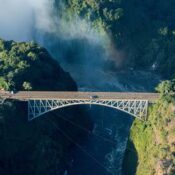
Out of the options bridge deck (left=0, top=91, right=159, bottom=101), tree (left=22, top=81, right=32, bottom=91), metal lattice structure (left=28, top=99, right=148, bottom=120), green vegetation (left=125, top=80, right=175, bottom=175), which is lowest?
green vegetation (left=125, top=80, right=175, bottom=175)

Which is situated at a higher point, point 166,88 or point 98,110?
point 166,88

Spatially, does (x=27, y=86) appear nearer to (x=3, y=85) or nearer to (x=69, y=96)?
(x=3, y=85)

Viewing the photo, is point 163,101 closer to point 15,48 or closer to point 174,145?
point 174,145

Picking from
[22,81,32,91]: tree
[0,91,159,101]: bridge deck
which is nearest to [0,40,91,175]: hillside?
[22,81,32,91]: tree

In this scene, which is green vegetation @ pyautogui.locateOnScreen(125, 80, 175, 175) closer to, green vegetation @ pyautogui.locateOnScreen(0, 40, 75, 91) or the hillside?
the hillside

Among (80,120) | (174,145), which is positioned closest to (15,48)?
(80,120)

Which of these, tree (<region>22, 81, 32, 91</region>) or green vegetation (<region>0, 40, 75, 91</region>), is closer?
tree (<region>22, 81, 32, 91</region>)

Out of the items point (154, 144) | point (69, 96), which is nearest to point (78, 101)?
point (69, 96)

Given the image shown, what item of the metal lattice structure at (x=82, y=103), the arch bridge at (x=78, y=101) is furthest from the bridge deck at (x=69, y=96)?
the metal lattice structure at (x=82, y=103)
